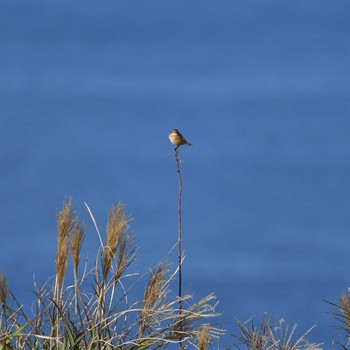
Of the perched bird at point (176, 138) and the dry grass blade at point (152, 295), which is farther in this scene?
the perched bird at point (176, 138)

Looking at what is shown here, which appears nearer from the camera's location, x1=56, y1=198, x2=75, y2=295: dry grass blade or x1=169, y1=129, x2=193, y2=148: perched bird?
x1=56, y1=198, x2=75, y2=295: dry grass blade

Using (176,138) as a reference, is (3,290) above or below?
below

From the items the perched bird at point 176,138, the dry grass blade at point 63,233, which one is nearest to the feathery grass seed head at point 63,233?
the dry grass blade at point 63,233

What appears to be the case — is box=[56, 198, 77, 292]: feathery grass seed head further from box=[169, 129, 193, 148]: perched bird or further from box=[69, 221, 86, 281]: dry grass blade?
box=[169, 129, 193, 148]: perched bird

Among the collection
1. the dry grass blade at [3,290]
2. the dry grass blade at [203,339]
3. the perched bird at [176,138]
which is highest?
the perched bird at [176,138]

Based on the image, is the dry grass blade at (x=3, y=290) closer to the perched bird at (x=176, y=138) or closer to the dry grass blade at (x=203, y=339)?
the dry grass blade at (x=203, y=339)

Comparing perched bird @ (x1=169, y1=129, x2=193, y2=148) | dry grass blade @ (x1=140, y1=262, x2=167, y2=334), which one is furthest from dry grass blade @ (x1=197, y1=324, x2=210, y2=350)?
perched bird @ (x1=169, y1=129, x2=193, y2=148)

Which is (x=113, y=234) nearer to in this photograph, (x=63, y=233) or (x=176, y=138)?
(x=63, y=233)

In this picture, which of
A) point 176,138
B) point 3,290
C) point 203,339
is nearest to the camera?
point 203,339

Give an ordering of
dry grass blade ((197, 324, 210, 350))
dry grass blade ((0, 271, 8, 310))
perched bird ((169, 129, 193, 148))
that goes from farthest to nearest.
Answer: perched bird ((169, 129, 193, 148)) < dry grass blade ((0, 271, 8, 310)) < dry grass blade ((197, 324, 210, 350))

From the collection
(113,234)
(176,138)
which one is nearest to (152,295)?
(113,234)

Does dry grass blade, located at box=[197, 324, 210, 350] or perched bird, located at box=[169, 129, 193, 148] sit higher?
perched bird, located at box=[169, 129, 193, 148]

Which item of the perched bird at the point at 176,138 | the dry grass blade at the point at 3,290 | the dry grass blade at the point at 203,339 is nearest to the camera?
the dry grass blade at the point at 203,339

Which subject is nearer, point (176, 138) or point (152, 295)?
point (152, 295)
